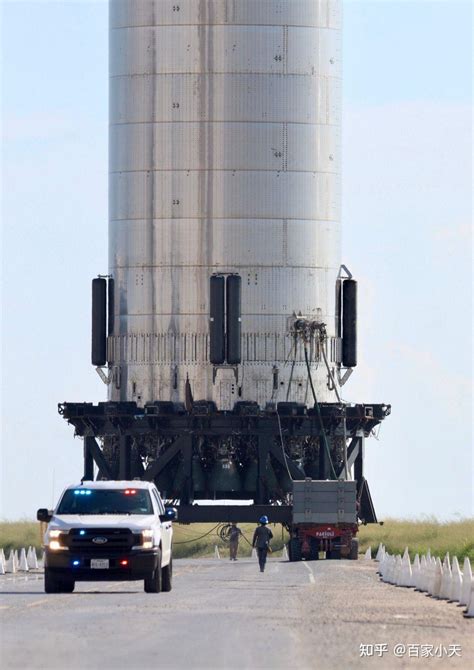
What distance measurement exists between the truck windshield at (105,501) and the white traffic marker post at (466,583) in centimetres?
580

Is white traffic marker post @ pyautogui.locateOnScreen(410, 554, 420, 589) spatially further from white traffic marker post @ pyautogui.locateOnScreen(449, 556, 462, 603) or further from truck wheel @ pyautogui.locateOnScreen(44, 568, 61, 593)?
truck wheel @ pyautogui.locateOnScreen(44, 568, 61, 593)

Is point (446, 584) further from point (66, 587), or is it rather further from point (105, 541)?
point (66, 587)

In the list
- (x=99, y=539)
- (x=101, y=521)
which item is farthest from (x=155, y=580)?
(x=101, y=521)

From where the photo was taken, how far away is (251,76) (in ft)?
221

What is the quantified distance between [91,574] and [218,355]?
3256 centimetres

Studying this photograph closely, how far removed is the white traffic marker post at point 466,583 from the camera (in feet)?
104

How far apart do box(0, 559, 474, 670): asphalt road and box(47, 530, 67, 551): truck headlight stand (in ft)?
2.58

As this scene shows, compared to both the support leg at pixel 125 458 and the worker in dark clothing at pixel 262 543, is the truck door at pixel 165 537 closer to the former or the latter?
the worker in dark clothing at pixel 262 543

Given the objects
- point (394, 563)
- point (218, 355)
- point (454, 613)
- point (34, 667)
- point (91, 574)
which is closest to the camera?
point (34, 667)

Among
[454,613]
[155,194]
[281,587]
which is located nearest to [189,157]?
[155,194]

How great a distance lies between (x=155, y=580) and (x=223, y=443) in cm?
3277

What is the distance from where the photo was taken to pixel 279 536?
79062 millimetres

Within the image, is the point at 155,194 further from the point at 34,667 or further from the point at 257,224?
the point at 34,667

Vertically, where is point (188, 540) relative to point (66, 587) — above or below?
below
